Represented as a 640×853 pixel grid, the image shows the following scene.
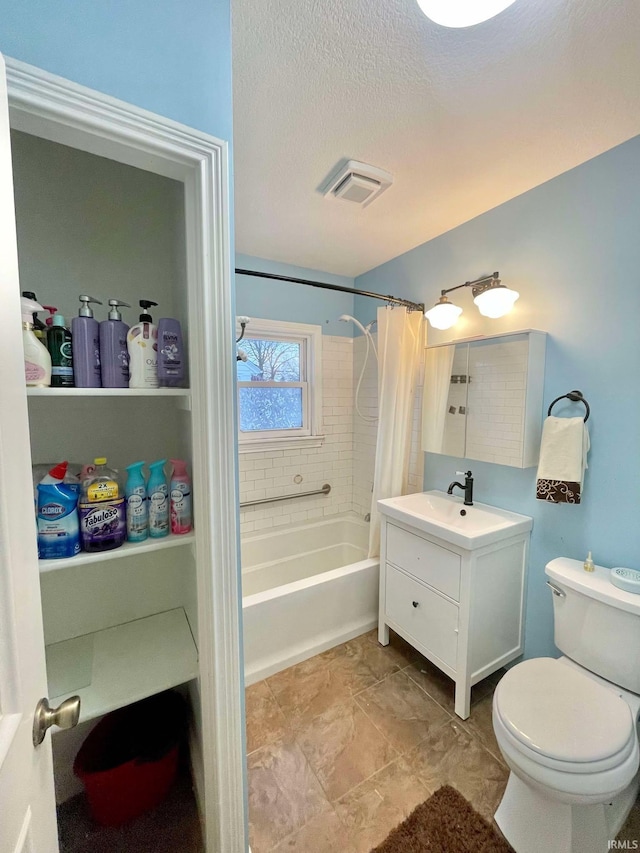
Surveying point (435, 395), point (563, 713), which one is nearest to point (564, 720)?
point (563, 713)

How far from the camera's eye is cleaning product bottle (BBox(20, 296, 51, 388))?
0.77 m

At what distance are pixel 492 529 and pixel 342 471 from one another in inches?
60.2

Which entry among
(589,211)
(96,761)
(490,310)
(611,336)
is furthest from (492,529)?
(96,761)

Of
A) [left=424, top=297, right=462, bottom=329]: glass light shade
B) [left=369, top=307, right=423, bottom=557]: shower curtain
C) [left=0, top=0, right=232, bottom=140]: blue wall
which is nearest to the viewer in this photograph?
[left=0, top=0, right=232, bottom=140]: blue wall

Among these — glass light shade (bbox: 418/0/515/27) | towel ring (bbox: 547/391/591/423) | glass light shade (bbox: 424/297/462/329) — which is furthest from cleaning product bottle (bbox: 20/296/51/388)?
towel ring (bbox: 547/391/591/423)

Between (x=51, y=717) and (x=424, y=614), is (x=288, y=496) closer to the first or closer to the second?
(x=424, y=614)

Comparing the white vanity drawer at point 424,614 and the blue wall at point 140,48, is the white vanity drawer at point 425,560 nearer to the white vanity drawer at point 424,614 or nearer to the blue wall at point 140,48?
the white vanity drawer at point 424,614

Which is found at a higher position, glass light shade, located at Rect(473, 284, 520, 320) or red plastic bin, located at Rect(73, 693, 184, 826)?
glass light shade, located at Rect(473, 284, 520, 320)

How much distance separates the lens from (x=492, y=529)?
1570mm

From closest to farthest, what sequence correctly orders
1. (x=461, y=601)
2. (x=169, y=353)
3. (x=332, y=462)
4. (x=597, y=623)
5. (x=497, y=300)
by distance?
(x=169, y=353)
(x=597, y=623)
(x=461, y=601)
(x=497, y=300)
(x=332, y=462)

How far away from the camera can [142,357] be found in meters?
0.92

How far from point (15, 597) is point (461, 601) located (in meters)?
1.60

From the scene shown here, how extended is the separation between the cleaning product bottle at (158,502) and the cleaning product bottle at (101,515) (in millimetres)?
74

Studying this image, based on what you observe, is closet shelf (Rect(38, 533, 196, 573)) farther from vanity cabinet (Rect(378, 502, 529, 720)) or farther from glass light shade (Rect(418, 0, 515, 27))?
glass light shade (Rect(418, 0, 515, 27))
